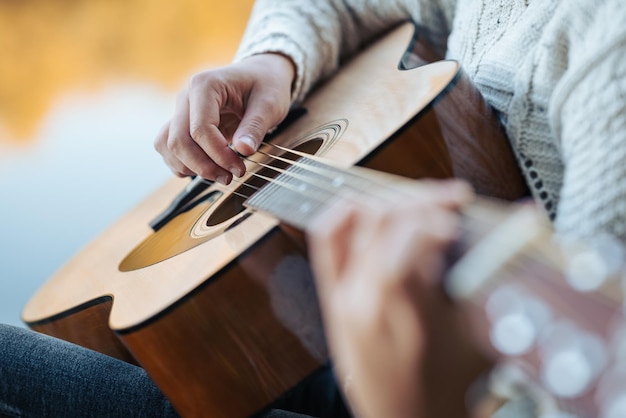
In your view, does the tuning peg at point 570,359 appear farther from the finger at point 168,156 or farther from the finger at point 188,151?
the finger at point 168,156

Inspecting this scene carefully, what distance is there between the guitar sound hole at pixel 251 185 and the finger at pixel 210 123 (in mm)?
31

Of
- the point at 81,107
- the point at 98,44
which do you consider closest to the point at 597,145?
the point at 81,107

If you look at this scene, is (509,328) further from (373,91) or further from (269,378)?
(373,91)

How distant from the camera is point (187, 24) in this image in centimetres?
221

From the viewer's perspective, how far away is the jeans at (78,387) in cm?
68

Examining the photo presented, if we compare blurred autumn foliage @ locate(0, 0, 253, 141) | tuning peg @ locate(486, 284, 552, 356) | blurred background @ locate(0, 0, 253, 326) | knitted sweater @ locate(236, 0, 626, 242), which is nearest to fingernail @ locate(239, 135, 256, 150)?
knitted sweater @ locate(236, 0, 626, 242)

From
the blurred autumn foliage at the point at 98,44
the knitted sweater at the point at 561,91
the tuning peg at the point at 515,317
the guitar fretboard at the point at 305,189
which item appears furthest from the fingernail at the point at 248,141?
the blurred autumn foliage at the point at 98,44

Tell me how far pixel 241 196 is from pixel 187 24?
1635 millimetres

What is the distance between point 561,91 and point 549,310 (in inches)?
10.2

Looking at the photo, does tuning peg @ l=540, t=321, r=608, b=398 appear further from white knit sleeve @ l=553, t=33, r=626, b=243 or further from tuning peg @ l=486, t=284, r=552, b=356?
white knit sleeve @ l=553, t=33, r=626, b=243

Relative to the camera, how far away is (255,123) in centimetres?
79

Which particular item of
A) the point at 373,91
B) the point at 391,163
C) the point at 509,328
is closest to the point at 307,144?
the point at 373,91

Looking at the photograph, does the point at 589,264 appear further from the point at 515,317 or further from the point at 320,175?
the point at 320,175

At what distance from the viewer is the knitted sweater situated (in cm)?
48
